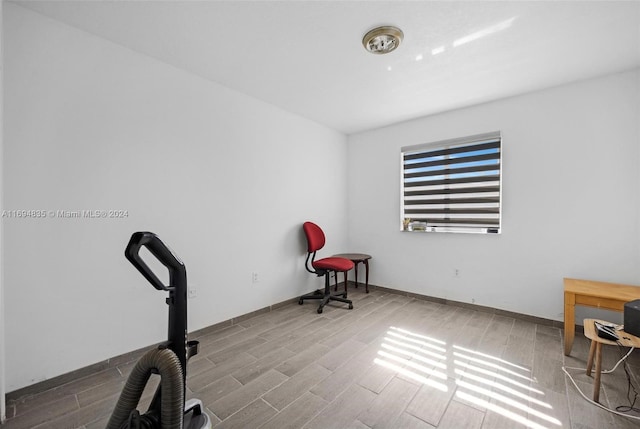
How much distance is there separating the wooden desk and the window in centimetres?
102

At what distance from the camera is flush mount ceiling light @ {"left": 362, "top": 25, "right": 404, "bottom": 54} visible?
1.97 m

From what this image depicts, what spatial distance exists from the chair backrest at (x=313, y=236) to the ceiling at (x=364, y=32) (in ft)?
5.42

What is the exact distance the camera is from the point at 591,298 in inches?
86.2

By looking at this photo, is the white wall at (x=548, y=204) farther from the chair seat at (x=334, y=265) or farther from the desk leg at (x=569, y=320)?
the chair seat at (x=334, y=265)

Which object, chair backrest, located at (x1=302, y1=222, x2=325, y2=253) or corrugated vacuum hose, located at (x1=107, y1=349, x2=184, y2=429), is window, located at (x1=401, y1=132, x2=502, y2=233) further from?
corrugated vacuum hose, located at (x1=107, y1=349, x2=184, y2=429)

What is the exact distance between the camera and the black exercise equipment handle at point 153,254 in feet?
3.74

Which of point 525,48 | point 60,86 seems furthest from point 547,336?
point 60,86

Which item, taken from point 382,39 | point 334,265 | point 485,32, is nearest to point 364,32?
point 382,39

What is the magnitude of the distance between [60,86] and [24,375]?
77.8 inches

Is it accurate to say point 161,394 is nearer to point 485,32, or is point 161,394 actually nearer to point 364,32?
point 364,32

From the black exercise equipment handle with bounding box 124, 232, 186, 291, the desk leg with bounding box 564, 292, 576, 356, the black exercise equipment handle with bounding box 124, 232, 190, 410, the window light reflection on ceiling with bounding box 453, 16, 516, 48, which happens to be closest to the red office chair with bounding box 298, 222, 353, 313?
the desk leg with bounding box 564, 292, 576, 356

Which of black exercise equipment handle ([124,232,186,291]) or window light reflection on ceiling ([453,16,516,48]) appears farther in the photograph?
window light reflection on ceiling ([453,16,516,48])

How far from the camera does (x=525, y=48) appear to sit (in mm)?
2191

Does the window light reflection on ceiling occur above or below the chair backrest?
above
